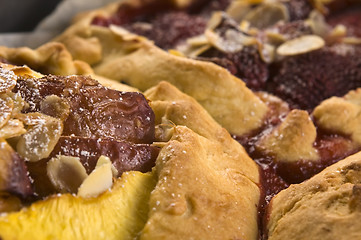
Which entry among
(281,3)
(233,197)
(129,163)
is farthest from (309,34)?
(129,163)

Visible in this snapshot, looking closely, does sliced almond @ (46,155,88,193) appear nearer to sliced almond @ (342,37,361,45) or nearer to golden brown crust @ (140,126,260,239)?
golden brown crust @ (140,126,260,239)

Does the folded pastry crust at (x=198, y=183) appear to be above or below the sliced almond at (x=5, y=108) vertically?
below

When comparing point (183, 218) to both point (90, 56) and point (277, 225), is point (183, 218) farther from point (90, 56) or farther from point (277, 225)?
point (90, 56)

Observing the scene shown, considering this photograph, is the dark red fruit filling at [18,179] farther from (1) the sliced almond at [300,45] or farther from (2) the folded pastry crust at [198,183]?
(1) the sliced almond at [300,45]

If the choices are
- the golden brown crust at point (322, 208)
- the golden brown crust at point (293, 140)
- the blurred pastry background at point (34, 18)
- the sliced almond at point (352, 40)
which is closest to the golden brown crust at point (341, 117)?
the golden brown crust at point (293, 140)

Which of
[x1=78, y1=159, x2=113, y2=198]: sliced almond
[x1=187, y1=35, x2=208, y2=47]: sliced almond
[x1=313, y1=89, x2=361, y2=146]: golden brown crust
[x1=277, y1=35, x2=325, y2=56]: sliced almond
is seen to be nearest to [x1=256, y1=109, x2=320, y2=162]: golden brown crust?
[x1=313, y1=89, x2=361, y2=146]: golden brown crust

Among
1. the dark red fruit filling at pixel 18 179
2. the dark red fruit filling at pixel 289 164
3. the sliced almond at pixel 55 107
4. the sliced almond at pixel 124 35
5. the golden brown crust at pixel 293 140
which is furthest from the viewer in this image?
the sliced almond at pixel 124 35

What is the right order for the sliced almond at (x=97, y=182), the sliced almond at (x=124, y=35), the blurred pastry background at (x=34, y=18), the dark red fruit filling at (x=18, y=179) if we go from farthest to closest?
1. the blurred pastry background at (x=34, y=18)
2. the sliced almond at (x=124, y=35)
3. the sliced almond at (x=97, y=182)
4. the dark red fruit filling at (x=18, y=179)
